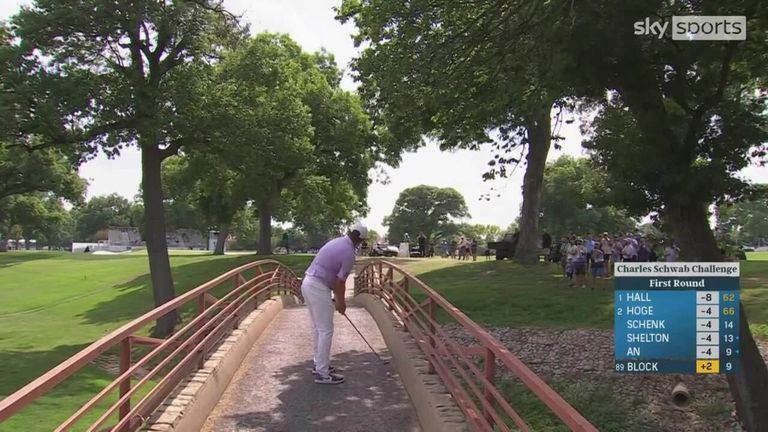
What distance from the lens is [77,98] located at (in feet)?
55.9

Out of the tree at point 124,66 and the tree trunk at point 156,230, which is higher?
the tree at point 124,66

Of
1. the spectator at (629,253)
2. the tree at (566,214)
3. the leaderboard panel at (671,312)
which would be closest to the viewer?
the leaderboard panel at (671,312)

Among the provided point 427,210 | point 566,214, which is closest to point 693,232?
point 566,214

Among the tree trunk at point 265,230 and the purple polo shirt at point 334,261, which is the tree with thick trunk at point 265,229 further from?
the purple polo shirt at point 334,261

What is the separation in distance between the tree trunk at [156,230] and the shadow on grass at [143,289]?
5.29 m

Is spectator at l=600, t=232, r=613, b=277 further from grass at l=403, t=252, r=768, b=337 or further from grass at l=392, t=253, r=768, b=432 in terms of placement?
grass at l=392, t=253, r=768, b=432

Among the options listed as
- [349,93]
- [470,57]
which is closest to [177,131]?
[470,57]

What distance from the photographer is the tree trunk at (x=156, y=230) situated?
837 inches

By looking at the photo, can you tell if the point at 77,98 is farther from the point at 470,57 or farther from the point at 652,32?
the point at 652,32

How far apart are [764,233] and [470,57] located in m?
116

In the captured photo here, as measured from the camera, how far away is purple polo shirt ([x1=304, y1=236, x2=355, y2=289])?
7.36m

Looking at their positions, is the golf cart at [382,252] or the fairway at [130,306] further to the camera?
the golf cart at [382,252]

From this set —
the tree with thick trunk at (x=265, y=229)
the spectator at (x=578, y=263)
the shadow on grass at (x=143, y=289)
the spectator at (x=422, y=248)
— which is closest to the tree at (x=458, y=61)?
the spectator at (x=578, y=263)

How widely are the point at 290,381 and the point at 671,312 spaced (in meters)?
4.98
